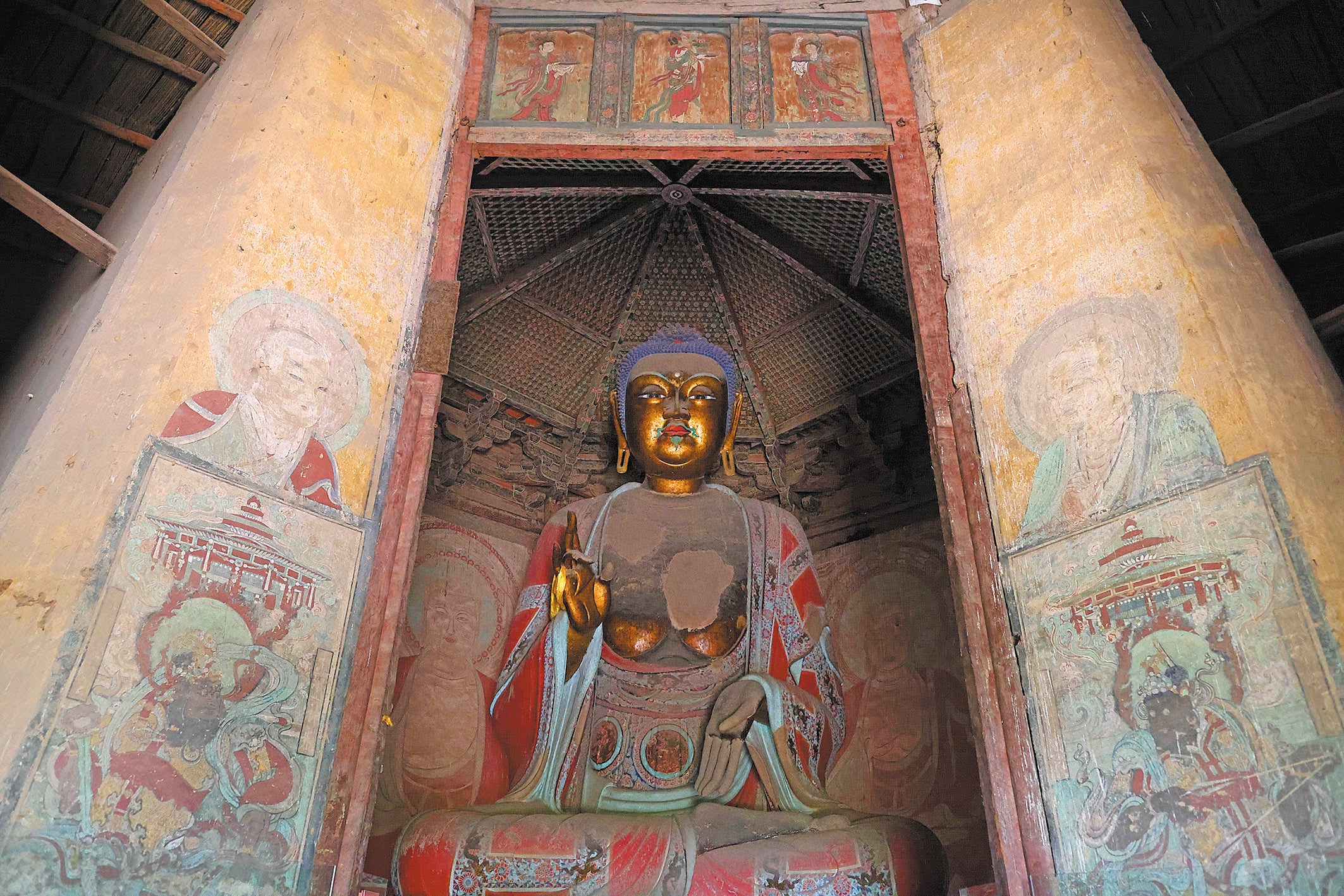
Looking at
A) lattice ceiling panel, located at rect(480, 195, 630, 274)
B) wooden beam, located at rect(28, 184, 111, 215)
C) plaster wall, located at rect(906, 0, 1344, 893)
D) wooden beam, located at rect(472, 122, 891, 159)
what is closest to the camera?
plaster wall, located at rect(906, 0, 1344, 893)

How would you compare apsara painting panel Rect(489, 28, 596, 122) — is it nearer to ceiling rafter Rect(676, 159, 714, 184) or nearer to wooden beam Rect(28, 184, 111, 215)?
ceiling rafter Rect(676, 159, 714, 184)

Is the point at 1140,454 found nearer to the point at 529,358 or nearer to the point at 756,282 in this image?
the point at 756,282

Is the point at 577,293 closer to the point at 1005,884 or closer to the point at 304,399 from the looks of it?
the point at 304,399

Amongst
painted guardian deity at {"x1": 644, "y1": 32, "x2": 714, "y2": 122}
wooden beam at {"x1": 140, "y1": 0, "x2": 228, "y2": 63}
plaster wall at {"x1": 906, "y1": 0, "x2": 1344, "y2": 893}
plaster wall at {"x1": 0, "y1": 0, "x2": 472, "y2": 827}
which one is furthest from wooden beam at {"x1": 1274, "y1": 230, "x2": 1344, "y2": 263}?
wooden beam at {"x1": 140, "y1": 0, "x2": 228, "y2": 63}

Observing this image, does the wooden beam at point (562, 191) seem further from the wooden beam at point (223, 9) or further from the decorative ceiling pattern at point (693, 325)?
the wooden beam at point (223, 9)

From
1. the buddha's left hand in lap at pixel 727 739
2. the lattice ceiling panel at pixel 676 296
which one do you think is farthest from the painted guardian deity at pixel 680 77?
the buddha's left hand in lap at pixel 727 739

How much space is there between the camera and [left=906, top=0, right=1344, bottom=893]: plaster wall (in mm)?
2482

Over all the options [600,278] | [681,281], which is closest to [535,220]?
[600,278]

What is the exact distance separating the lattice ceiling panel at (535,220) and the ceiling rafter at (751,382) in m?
0.80

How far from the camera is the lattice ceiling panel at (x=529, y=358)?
577cm

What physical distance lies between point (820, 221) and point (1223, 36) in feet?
6.73

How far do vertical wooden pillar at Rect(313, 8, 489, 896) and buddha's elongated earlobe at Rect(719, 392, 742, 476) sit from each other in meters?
2.26

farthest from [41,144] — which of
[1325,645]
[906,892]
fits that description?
[1325,645]

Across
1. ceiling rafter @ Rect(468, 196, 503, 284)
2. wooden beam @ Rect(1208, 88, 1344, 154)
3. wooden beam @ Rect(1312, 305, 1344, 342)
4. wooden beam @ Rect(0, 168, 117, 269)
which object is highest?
ceiling rafter @ Rect(468, 196, 503, 284)
